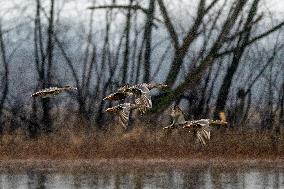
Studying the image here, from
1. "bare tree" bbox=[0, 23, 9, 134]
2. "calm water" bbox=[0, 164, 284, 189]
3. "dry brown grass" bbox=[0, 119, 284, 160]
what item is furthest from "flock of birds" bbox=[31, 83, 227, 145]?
"bare tree" bbox=[0, 23, 9, 134]

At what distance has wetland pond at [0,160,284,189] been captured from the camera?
13.9 metres

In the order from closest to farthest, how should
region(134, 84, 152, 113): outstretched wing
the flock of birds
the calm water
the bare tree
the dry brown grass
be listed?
region(134, 84, 152, 113): outstretched wing → the flock of birds → the calm water → the dry brown grass → the bare tree

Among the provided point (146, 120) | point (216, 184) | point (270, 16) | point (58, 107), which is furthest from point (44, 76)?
point (216, 184)

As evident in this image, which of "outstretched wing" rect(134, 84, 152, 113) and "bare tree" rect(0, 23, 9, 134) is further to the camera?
"bare tree" rect(0, 23, 9, 134)

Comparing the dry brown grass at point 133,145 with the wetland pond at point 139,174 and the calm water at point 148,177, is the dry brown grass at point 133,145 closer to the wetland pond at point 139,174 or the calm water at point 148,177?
the wetland pond at point 139,174

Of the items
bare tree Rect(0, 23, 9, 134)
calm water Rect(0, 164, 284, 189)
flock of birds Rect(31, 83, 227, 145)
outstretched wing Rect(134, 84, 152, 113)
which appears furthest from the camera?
bare tree Rect(0, 23, 9, 134)

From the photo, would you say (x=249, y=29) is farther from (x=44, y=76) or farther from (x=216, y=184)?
(x=216, y=184)

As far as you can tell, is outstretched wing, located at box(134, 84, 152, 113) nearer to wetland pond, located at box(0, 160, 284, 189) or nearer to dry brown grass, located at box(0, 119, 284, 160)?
wetland pond, located at box(0, 160, 284, 189)

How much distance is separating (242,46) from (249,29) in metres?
0.62

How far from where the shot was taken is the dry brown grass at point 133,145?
Answer: 18281 mm

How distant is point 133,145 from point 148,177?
135 inches

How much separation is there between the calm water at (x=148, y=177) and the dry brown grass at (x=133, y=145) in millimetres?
1027

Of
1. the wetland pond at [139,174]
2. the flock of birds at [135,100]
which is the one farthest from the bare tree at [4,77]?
the flock of birds at [135,100]

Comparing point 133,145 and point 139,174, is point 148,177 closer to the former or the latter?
point 139,174
